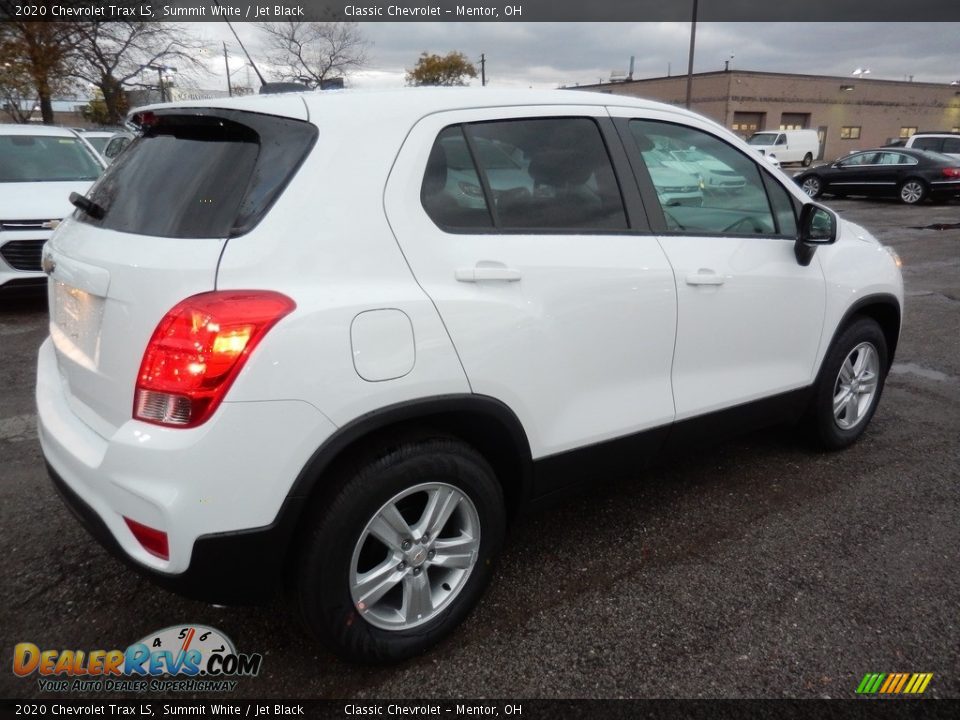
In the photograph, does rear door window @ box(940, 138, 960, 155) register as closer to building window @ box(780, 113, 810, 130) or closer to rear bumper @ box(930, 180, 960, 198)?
rear bumper @ box(930, 180, 960, 198)

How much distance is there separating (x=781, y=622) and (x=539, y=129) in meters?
1.97

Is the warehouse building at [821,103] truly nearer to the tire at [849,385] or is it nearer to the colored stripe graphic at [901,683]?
the tire at [849,385]

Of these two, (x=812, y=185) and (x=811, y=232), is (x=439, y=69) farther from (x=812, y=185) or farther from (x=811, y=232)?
(x=811, y=232)

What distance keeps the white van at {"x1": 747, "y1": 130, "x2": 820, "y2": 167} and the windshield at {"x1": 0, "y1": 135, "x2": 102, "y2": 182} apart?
3041 cm

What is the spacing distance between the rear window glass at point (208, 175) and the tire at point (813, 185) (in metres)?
21.2

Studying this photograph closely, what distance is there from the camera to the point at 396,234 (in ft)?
6.68

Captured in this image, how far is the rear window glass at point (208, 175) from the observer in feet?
6.24

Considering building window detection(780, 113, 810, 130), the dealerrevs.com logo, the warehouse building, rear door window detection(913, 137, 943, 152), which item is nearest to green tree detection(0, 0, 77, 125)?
the dealerrevs.com logo

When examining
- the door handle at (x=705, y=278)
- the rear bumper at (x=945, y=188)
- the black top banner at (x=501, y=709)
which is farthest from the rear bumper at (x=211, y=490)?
the rear bumper at (x=945, y=188)

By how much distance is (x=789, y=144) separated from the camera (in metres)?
34.0

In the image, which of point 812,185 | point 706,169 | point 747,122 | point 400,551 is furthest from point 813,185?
point 747,122

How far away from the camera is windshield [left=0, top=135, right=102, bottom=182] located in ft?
23.9

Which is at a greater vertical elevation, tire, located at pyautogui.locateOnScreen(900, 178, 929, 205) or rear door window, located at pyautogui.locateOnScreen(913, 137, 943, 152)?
rear door window, located at pyautogui.locateOnScreen(913, 137, 943, 152)

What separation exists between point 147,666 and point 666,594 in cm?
184
